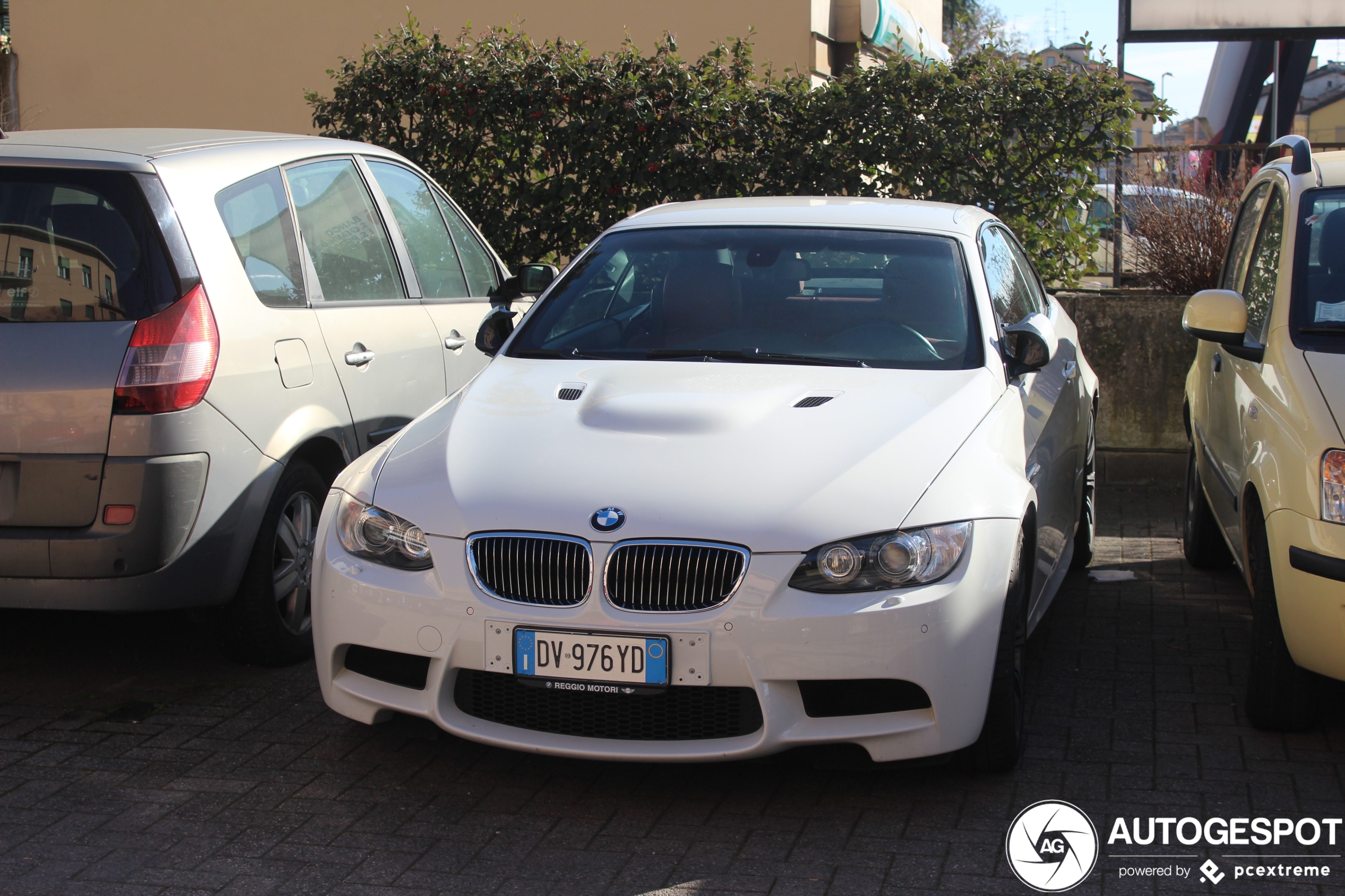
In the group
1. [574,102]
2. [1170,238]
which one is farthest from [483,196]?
[1170,238]

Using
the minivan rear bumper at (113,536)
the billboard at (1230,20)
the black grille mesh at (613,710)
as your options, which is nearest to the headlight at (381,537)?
the black grille mesh at (613,710)

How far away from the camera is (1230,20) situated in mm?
10531

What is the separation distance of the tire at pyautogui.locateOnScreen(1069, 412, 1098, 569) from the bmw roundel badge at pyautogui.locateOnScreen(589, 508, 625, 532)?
3.11 meters

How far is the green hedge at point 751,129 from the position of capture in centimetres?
871

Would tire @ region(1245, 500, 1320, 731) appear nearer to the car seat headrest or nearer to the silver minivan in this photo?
the car seat headrest

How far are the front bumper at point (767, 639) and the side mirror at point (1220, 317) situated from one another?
1.48 metres

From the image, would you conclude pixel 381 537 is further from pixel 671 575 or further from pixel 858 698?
pixel 858 698

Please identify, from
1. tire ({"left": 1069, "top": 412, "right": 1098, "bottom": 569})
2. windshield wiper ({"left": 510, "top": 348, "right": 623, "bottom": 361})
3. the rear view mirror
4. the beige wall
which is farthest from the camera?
the beige wall

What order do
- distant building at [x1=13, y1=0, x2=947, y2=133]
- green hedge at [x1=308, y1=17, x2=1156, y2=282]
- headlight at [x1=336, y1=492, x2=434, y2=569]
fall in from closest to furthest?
headlight at [x1=336, y1=492, x2=434, y2=569]
green hedge at [x1=308, y1=17, x2=1156, y2=282]
distant building at [x1=13, y1=0, x2=947, y2=133]

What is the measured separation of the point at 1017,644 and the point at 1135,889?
84cm

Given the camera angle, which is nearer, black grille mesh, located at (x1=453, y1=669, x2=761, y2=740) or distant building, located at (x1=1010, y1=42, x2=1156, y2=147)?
black grille mesh, located at (x1=453, y1=669, x2=761, y2=740)

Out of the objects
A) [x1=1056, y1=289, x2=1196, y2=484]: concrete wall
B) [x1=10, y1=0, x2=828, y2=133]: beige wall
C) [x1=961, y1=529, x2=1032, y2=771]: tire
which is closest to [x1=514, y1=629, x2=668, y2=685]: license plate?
[x1=961, y1=529, x2=1032, y2=771]: tire

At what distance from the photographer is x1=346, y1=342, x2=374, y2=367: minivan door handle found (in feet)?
16.7

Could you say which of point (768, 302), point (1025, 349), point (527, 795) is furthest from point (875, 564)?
point (768, 302)
